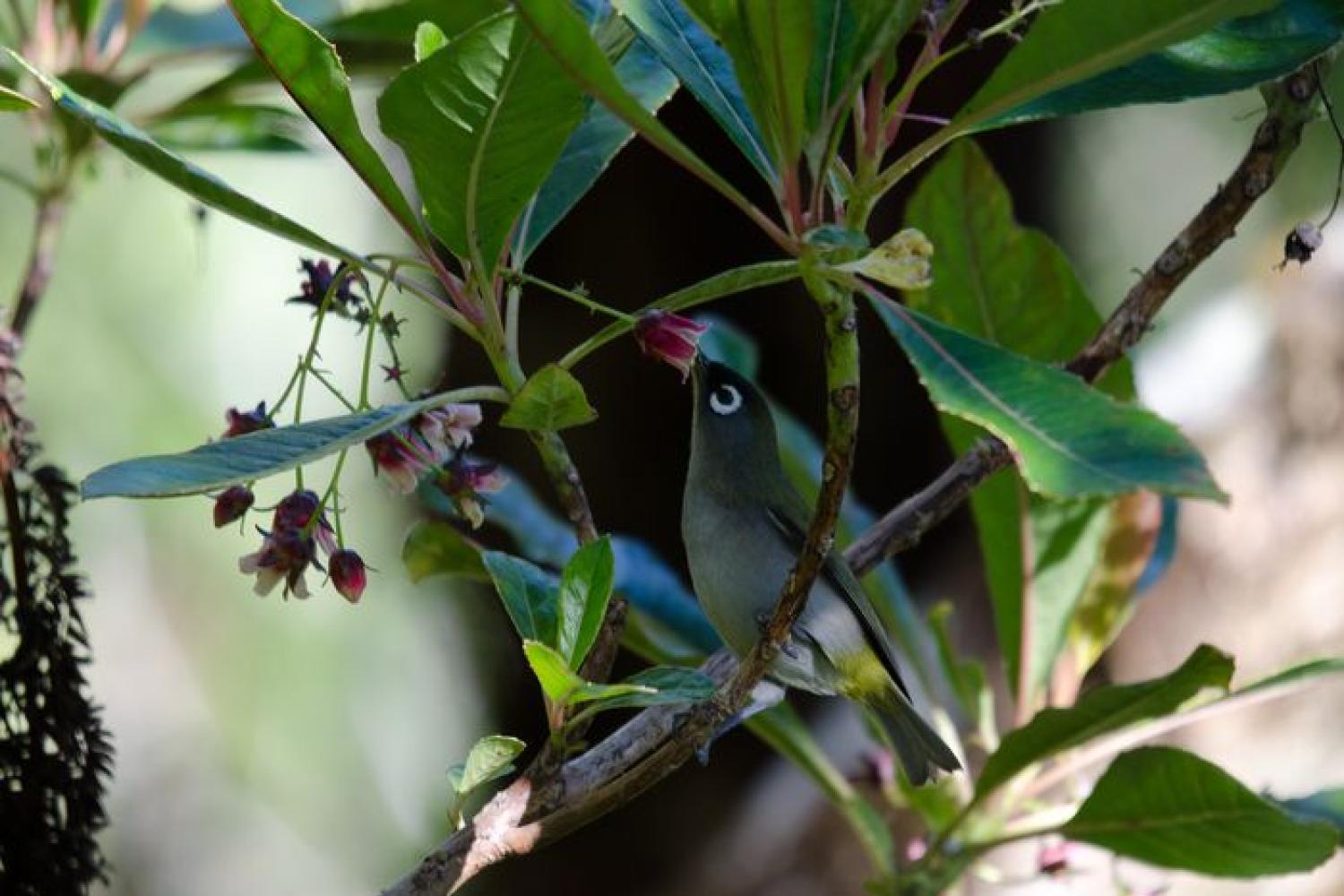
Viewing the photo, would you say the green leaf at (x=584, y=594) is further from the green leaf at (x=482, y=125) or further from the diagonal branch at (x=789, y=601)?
the green leaf at (x=482, y=125)

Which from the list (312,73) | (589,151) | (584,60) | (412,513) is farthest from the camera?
(412,513)

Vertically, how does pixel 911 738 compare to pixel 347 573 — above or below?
below

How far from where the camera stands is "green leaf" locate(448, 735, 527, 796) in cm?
95

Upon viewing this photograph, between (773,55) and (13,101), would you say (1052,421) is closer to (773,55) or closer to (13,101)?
(773,55)

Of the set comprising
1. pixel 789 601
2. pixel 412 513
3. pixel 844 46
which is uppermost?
pixel 412 513

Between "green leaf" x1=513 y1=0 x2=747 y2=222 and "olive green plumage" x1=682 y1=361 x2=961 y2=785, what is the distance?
591mm

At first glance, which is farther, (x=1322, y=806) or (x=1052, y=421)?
(x=1322, y=806)

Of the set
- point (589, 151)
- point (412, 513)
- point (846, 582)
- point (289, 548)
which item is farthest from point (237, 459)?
point (412, 513)

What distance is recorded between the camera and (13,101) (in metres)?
0.96

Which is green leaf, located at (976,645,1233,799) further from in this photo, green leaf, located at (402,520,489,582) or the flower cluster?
the flower cluster

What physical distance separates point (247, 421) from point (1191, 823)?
84 centimetres

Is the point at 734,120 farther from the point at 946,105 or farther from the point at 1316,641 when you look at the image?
the point at 1316,641

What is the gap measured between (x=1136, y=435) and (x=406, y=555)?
72 centimetres

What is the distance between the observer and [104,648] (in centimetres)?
473
